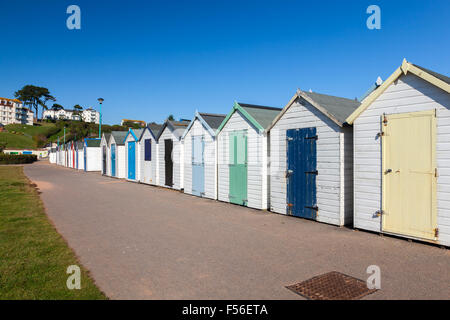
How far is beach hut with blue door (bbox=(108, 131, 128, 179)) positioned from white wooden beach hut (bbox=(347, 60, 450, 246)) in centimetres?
1985

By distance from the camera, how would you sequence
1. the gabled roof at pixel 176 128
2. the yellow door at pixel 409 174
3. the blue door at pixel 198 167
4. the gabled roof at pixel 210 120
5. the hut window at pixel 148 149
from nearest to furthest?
the yellow door at pixel 409 174, the gabled roof at pixel 210 120, the blue door at pixel 198 167, the gabled roof at pixel 176 128, the hut window at pixel 148 149

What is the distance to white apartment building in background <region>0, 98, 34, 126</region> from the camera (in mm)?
133000

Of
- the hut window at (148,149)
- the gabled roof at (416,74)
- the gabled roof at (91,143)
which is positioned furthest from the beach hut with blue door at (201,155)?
the gabled roof at (91,143)

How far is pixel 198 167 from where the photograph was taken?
47.7 feet

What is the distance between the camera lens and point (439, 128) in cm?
646

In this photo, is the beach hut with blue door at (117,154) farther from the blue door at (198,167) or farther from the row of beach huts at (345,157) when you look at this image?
the row of beach huts at (345,157)

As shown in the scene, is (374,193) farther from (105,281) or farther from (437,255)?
(105,281)

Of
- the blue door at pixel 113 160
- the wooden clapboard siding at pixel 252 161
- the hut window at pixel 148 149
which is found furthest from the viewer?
the blue door at pixel 113 160

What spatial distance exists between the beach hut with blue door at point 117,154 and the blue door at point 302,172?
17.4 metres

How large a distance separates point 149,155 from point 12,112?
14321 centimetres

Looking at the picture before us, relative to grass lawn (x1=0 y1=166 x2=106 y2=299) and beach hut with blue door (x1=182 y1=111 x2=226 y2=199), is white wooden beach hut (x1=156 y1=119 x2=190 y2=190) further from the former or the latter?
grass lawn (x1=0 y1=166 x2=106 y2=299)

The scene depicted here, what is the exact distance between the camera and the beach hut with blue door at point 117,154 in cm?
2477
